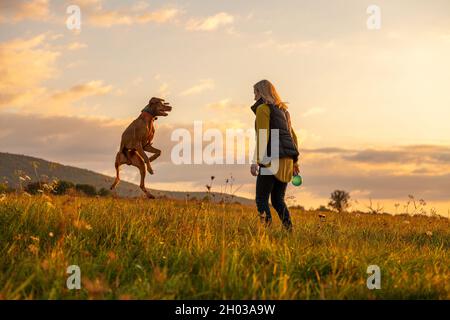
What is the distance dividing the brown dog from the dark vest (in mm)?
7239

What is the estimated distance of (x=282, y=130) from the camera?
8438 millimetres

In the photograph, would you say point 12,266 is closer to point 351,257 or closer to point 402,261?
point 351,257

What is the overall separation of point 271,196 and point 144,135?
7.26 meters

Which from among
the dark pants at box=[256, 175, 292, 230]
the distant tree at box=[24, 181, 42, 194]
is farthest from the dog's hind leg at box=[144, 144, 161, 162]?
the dark pants at box=[256, 175, 292, 230]

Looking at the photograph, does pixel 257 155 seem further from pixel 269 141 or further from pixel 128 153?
pixel 128 153

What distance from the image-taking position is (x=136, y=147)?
50.4 ft

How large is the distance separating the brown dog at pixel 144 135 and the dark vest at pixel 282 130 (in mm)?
7239

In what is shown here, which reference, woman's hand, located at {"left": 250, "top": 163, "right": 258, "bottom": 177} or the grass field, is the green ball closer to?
woman's hand, located at {"left": 250, "top": 163, "right": 258, "bottom": 177}

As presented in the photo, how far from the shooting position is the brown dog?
15305mm

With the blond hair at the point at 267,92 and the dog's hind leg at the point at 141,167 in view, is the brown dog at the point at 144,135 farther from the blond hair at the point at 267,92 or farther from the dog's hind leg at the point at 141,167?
the blond hair at the point at 267,92

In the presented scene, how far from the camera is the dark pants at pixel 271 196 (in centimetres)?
840
